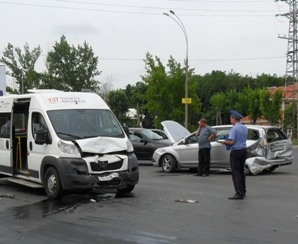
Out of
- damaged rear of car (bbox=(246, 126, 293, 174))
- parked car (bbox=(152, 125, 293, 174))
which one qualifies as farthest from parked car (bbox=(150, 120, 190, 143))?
damaged rear of car (bbox=(246, 126, 293, 174))

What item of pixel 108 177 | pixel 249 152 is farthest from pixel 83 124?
pixel 249 152

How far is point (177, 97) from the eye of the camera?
41.9 meters

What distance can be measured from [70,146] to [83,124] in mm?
798

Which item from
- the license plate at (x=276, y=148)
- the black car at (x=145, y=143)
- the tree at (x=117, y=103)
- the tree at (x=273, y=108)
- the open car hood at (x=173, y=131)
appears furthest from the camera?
the tree at (x=117, y=103)

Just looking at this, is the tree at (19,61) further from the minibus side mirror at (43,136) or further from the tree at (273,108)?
the minibus side mirror at (43,136)

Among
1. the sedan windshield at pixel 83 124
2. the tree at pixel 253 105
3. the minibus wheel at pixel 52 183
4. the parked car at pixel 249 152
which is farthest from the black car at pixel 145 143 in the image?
the tree at pixel 253 105

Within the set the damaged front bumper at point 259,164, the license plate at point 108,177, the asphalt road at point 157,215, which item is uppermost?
the license plate at point 108,177

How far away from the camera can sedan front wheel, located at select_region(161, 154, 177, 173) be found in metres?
16.7

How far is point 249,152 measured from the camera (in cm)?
1490

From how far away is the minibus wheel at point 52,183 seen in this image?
33.9ft

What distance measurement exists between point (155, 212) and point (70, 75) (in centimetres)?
5726

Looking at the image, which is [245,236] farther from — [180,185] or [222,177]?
[222,177]

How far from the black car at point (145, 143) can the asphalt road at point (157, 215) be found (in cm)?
667

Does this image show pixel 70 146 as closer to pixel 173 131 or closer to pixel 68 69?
pixel 173 131
